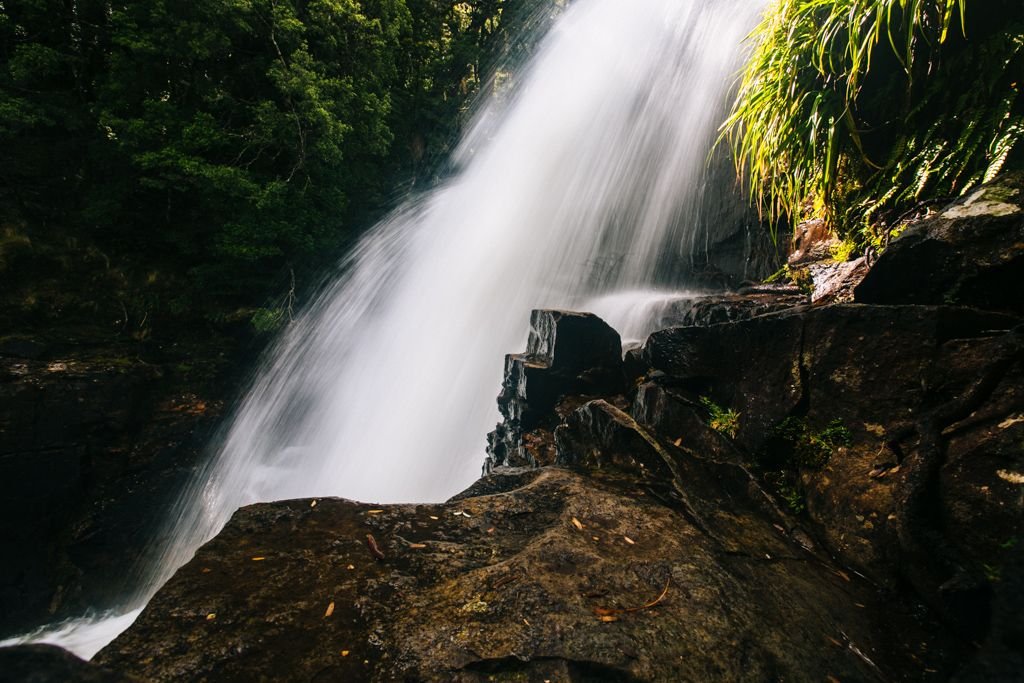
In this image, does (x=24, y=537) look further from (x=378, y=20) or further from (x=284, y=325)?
(x=378, y=20)

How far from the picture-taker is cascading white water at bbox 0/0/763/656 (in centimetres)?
779

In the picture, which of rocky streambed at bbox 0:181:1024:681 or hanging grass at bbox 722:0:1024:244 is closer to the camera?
rocky streambed at bbox 0:181:1024:681

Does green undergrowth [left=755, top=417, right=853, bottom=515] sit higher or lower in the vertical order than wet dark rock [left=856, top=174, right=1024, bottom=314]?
lower

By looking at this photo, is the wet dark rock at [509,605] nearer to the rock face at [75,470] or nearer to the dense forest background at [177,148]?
the rock face at [75,470]

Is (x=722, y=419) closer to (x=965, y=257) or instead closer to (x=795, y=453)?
(x=795, y=453)

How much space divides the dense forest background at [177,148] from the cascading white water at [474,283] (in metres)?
2.19

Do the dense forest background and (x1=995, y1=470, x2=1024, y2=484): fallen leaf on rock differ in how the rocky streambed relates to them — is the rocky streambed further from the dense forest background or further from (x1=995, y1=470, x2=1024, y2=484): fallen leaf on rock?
the dense forest background

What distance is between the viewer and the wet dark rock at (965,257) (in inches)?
94.3

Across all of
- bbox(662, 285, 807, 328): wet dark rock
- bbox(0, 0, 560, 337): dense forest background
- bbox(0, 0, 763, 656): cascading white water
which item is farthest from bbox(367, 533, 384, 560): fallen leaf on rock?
bbox(0, 0, 560, 337): dense forest background

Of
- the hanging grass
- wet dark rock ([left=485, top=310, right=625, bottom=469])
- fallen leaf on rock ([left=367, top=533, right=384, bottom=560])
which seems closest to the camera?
fallen leaf on rock ([left=367, top=533, right=384, bottom=560])

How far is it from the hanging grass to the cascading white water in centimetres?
286

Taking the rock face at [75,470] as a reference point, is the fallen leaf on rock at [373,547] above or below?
above

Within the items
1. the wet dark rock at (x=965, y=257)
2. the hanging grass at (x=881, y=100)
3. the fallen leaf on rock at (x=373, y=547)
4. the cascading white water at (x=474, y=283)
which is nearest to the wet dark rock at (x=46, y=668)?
the fallen leaf on rock at (x=373, y=547)

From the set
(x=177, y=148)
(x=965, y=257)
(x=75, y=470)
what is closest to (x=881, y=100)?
(x=965, y=257)
